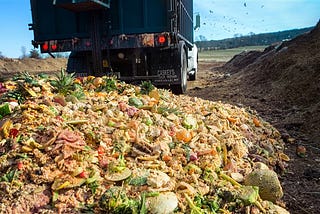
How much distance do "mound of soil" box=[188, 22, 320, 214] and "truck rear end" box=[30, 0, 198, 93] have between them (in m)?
2.39

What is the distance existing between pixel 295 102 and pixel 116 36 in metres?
4.41

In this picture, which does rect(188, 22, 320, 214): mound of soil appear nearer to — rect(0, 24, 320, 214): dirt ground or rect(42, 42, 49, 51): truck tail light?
rect(0, 24, 320, 214): dirt ground

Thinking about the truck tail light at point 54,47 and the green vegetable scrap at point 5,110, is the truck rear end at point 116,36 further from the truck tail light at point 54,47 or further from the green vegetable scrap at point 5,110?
the green vegetable scrap at point 5,110

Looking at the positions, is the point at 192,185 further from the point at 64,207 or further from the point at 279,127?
the point at 279,127

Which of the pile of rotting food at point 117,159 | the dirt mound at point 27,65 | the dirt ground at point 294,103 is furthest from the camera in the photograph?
the dirt mound at point 27,65

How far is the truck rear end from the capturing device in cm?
727

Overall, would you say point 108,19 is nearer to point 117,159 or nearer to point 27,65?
point 117,159

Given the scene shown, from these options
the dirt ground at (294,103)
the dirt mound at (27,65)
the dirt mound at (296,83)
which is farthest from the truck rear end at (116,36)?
the dirt mound at (27,65)

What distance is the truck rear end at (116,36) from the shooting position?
727cm

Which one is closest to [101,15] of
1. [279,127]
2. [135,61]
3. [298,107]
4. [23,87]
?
[135,61]

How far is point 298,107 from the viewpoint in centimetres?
793

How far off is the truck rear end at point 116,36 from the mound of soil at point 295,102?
239cm

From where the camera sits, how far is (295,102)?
8.36 metres

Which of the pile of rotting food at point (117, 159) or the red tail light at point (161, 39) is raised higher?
the red tail light at point (161, 39)
